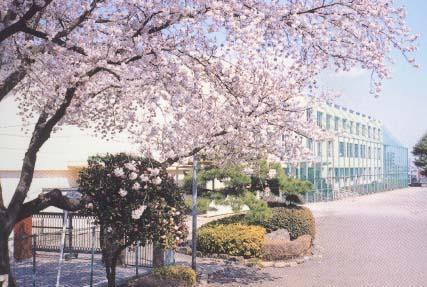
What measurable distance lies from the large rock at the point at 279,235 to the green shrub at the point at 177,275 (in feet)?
23.0

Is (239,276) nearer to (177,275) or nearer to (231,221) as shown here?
(177,275)

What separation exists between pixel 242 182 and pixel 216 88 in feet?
29.4

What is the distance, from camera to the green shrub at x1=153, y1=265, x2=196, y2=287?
11594 millimetres

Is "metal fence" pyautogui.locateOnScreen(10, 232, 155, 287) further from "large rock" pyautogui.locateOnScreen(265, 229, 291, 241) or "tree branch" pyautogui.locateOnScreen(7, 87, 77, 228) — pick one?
"large rock" pyautogui.locateOnScreen(265, 229, 291, 241)

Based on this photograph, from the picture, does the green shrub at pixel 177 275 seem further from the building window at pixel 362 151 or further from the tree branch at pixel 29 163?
the building window at pixel 362 151

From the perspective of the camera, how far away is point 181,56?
8.19 metres

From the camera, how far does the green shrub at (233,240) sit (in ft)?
56.0

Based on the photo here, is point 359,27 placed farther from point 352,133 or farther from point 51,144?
point 352,133

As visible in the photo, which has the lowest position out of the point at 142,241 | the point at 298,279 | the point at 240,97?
the point at 298,279

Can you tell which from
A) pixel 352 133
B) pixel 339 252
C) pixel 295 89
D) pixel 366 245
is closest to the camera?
pixel 295 89

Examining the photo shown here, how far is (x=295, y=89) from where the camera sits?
11586 mm

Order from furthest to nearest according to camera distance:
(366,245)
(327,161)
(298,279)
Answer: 1. (327,161)
2. (366,245)
3. (298,279)

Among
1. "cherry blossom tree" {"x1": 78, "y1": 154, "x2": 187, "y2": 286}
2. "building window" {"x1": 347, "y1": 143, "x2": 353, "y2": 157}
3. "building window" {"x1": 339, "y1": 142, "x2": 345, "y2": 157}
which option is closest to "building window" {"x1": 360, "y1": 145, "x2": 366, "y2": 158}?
"building window" {"x1": 347, "y1": 143, "x2": 353, "y2": 157}

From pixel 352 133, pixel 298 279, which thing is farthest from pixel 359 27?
pixel 352 133
